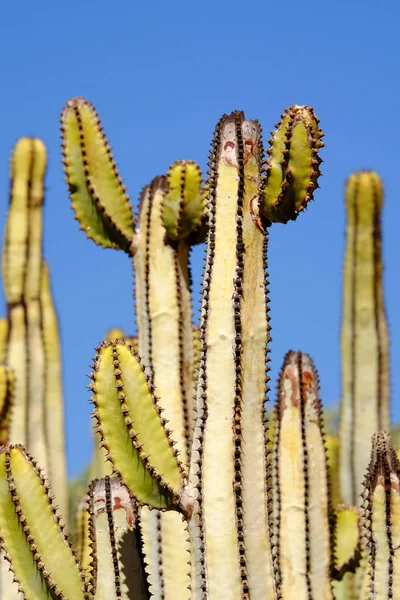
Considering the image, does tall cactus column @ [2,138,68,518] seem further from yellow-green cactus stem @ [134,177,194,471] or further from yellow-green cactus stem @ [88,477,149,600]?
yellow-green cactus stem @ [88,477,149,600]

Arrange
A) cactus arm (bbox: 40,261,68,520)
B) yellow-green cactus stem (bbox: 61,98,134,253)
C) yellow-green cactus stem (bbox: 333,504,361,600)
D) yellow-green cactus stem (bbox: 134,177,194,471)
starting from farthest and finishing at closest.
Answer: cactus arm (bbox: 40,261,68,520), yellow-green cactus stem (bbox: 61,98,134,253), yellow-green cactus stem (bbox: 333,504,361,600), yellow-green cactus stem (bbox: 134,177,194,471)

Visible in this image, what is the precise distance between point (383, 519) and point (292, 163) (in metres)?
1.27

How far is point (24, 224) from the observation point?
27.6ft

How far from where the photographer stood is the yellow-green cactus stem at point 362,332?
811 cm

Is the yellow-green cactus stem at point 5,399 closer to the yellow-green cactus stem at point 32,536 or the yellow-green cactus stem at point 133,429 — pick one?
the yellow-green cactus stem at point 32,536

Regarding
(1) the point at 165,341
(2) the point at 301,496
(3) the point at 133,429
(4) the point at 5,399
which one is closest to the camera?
(3) the point at 133,429

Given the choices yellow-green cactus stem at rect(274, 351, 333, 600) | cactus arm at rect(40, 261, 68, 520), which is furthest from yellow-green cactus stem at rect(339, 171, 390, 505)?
yellow-green cactus stem at rect(274, 351, 333, 600)

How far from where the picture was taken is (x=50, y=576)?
13.9 ft

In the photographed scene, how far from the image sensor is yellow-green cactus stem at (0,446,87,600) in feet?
13.8

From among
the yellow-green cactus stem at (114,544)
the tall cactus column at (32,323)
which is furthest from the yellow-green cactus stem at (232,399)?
the tall cactus column at (32,323)

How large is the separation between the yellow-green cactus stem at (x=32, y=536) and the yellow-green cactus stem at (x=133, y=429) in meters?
0.41

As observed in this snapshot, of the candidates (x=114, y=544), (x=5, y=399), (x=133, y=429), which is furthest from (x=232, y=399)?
(x=5, y=399)

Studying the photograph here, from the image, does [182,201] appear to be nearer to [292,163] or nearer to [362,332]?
[292,163]

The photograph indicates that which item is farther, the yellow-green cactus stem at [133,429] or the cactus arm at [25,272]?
the cactus arm at [25,272]
